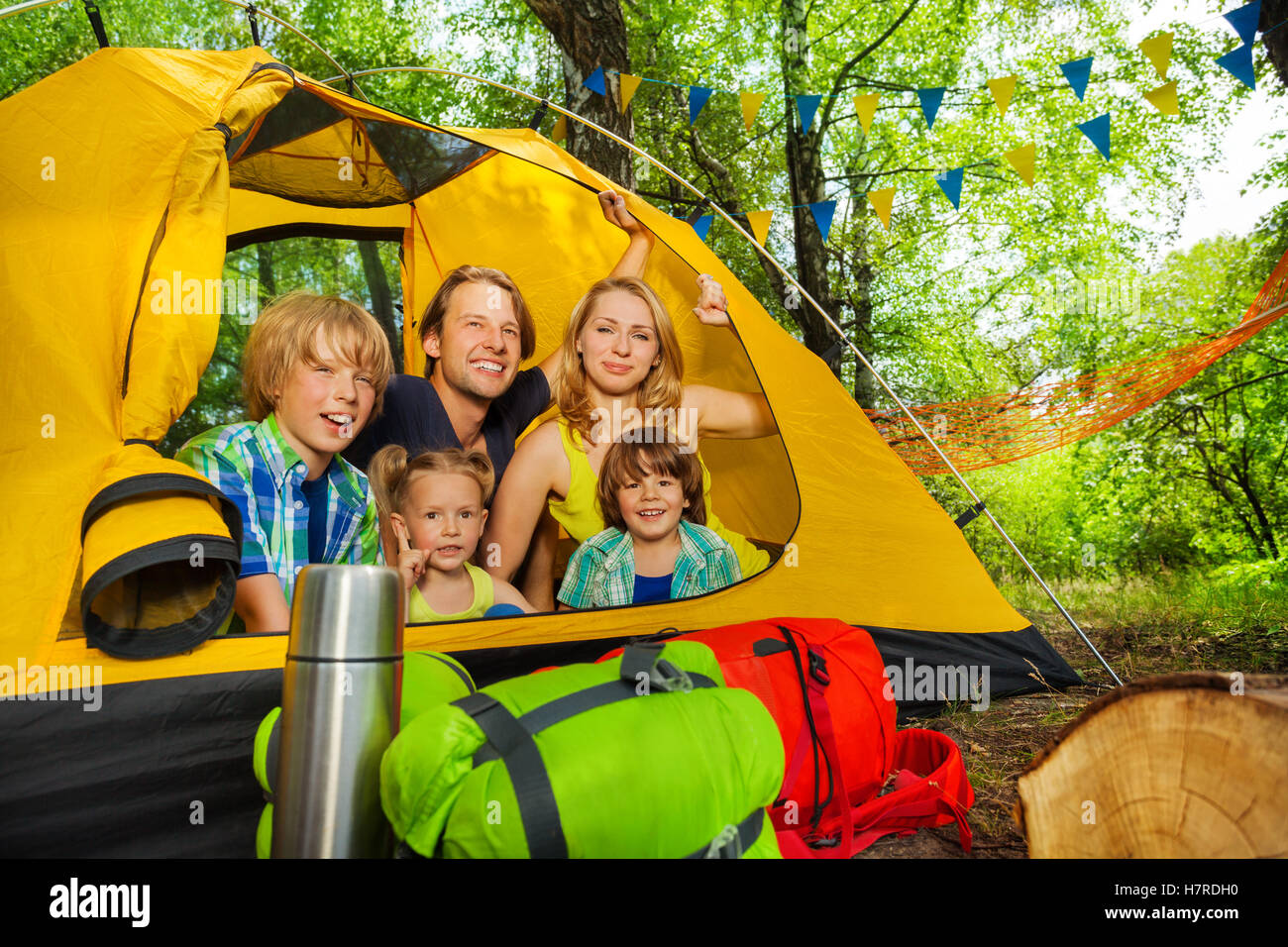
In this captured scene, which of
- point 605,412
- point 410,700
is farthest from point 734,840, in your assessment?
point 605,412

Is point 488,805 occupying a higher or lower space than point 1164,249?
lower

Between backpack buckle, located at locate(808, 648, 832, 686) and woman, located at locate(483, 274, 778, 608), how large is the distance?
0.75m

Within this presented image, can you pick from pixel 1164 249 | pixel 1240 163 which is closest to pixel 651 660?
pixel 1240 163

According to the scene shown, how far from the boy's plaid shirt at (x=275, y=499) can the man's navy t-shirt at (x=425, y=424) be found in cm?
29

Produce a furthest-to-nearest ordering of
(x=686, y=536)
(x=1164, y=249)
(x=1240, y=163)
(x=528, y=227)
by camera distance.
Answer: (x=1164, y=249)
(x=1240, y=163)
(x=528, y=227)
(x=686, y=536)

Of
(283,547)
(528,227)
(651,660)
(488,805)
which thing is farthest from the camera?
(528,227)

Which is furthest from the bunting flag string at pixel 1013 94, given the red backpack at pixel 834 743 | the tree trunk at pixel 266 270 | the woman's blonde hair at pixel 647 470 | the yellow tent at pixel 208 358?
the tree trunk at pixel 266 270

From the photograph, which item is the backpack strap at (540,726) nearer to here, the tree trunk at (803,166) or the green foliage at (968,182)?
the green foliage at (968,182)

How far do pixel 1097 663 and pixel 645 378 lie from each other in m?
1.80

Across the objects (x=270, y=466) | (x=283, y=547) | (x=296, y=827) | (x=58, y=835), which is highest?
(x=270, y=466)

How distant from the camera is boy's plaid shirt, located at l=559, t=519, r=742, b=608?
6.86 ft
